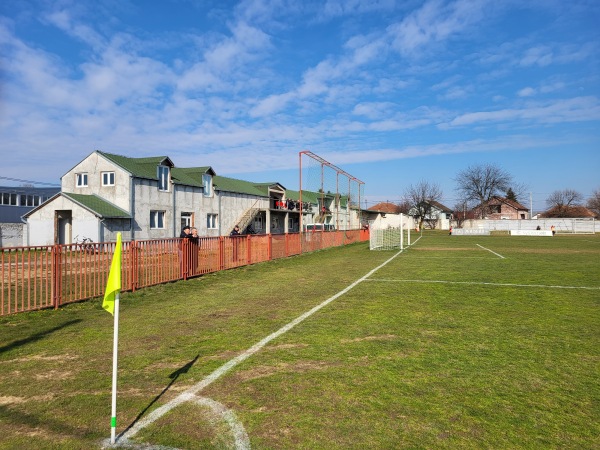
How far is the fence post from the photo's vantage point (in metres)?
8.59

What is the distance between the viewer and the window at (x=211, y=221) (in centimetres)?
3578

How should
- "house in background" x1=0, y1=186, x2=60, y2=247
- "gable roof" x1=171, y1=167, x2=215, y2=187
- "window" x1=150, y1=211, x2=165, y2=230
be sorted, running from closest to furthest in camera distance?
"window" x1=150, y1=211, x2=165, y2=230, "gable roof" x1=171, y1=167, x2=215, y2=187, "house in background" x1=0, y1=186, x2=60, y2=247

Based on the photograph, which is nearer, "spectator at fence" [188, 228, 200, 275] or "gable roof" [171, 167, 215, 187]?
"spectator at fence" [188, 228, 200, 275]

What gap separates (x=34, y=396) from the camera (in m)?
4.09

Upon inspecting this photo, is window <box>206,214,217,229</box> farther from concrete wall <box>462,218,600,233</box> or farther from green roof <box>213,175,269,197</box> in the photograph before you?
concrete wall <box>462,218,600,233</box>

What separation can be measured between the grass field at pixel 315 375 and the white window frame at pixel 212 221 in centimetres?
2717

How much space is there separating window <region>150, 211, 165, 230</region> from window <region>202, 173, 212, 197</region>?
17.9 ft

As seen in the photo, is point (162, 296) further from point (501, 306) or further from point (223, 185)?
point (223, 185)

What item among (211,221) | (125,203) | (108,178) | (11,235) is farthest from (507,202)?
(11,235)

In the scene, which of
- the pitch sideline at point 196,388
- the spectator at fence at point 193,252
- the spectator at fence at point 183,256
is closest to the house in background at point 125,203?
the spectator at fence at point 193,252

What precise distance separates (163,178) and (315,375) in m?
28.9

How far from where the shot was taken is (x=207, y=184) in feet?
118

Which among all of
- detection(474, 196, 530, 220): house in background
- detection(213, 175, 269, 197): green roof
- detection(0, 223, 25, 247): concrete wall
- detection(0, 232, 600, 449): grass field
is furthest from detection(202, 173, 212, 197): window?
detection(474, 196, 530, 220): house in background

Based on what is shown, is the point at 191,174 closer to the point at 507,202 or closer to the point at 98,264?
the point at 98,264
